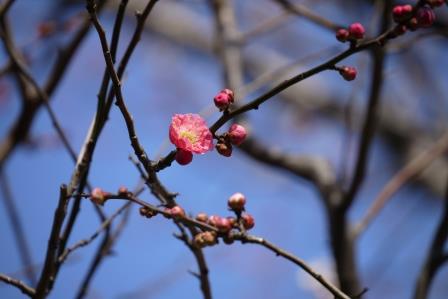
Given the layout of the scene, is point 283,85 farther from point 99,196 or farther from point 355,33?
point 99,196

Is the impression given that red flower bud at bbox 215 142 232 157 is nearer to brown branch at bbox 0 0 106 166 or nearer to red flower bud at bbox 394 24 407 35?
red flower bud at bbox 394 24 407 35

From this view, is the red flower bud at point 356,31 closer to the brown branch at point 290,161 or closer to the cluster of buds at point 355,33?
the cluster of buds at point 355,33

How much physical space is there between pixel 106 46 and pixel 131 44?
0.92 feet

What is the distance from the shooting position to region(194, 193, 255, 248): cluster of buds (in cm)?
81

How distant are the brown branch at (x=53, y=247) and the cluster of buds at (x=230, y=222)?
0.25m

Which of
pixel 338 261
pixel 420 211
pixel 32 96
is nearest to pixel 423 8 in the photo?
pixel 338 261

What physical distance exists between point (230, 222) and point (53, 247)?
14.7 inches

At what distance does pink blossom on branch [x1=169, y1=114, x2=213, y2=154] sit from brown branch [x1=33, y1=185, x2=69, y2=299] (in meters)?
0.22

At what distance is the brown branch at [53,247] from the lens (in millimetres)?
916

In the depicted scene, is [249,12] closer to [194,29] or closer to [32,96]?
[194,29]

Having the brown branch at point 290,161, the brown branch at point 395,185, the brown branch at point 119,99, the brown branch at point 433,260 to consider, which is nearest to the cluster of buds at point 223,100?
the brown branch at point 119,99

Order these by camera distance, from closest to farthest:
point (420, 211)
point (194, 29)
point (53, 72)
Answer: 1. point (53, 72)
2. point (420, 211)
3. point (194, 29)

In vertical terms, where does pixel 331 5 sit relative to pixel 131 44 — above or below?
above

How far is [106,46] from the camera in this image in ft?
2.67
